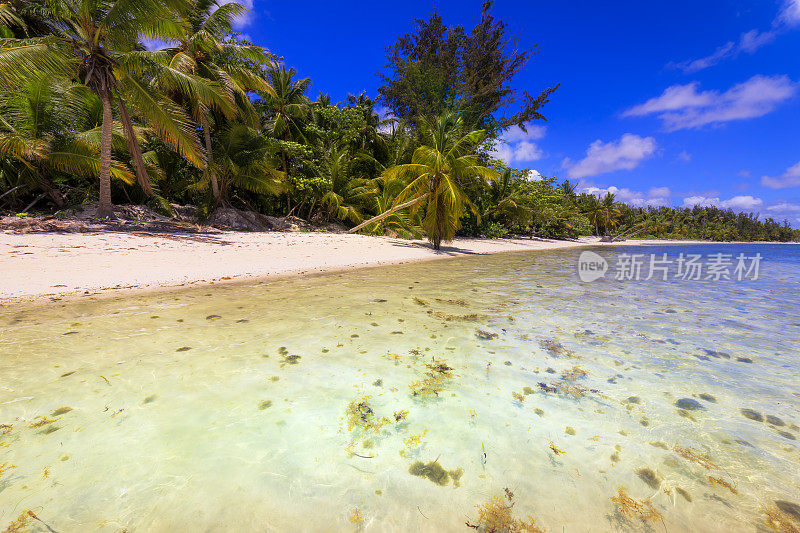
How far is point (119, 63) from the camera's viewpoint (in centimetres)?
891

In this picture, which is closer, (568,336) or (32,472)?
(32,472)

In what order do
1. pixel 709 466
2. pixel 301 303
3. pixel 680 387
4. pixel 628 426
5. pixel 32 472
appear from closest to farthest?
1. pixel 32 472
2. pixel 709 466
3. pixel 628 426
4. pixel 680 387
5. pixel 301 303

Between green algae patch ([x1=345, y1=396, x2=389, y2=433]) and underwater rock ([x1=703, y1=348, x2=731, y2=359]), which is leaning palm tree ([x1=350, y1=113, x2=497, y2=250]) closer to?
underwater rock ([x1=703, y1=348, x2=731, y2=359])

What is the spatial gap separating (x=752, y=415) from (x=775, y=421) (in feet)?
0.35

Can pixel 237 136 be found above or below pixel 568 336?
above

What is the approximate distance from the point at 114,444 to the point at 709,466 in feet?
11.0

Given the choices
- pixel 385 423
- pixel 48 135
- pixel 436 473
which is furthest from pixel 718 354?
pixel 48 135

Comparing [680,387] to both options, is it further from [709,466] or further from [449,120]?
[449,120]

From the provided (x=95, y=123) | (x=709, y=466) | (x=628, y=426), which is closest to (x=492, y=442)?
(x=628, y=426)

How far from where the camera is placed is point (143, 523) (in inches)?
48.5

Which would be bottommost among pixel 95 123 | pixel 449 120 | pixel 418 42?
pixel 95 123

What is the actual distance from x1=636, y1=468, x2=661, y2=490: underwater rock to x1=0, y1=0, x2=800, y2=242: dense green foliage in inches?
432

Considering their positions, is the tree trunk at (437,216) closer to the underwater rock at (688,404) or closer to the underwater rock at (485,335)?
the underwater rock at (485,335)

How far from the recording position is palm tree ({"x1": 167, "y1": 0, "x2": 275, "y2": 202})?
477 inches
